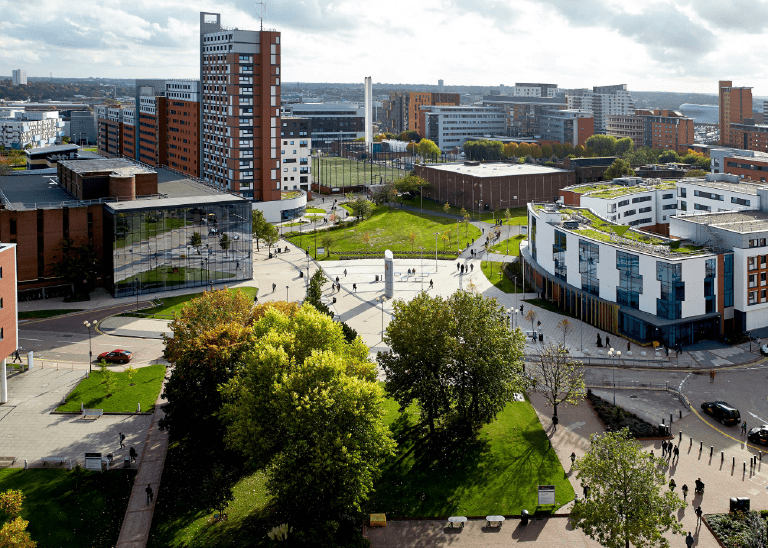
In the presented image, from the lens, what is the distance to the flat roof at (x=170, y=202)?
253 ft

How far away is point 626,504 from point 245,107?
97.2 metres

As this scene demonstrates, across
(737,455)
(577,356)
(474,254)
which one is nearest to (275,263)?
(474,254)

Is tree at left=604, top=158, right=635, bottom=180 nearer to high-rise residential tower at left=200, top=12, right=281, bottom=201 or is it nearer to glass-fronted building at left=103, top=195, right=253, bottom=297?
high-rise residential tower at left=200, top=12, right=281, bottom=201

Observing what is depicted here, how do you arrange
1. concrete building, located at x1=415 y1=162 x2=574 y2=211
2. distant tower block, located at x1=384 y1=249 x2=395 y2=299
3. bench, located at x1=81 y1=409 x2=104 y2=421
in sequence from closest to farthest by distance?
bench, located at x1=81 y1=409 x2=104 y2=421, distant tower block, located at x1=384 y1=249 x2=395 y2=299, concrete building, located at x1=415 y1=162 x2=574 y2=211

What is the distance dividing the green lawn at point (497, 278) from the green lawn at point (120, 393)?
39.2 m

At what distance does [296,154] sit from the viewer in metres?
140

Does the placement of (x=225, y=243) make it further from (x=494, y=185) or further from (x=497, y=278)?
(x=494, y=185)

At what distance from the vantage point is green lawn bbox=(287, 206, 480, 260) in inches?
4161

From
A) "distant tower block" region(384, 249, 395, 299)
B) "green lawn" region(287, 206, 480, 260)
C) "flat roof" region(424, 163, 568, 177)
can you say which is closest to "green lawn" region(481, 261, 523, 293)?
"green lawn" region(287, 206, 480, 260)

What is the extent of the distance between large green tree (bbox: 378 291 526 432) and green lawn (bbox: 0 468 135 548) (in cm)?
1742

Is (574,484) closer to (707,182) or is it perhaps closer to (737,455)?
(737,455)

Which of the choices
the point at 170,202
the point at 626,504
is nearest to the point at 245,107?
the point at 170,202

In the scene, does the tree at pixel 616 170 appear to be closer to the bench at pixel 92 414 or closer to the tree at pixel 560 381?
the tree at pixel 560 381

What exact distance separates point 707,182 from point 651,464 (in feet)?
248
